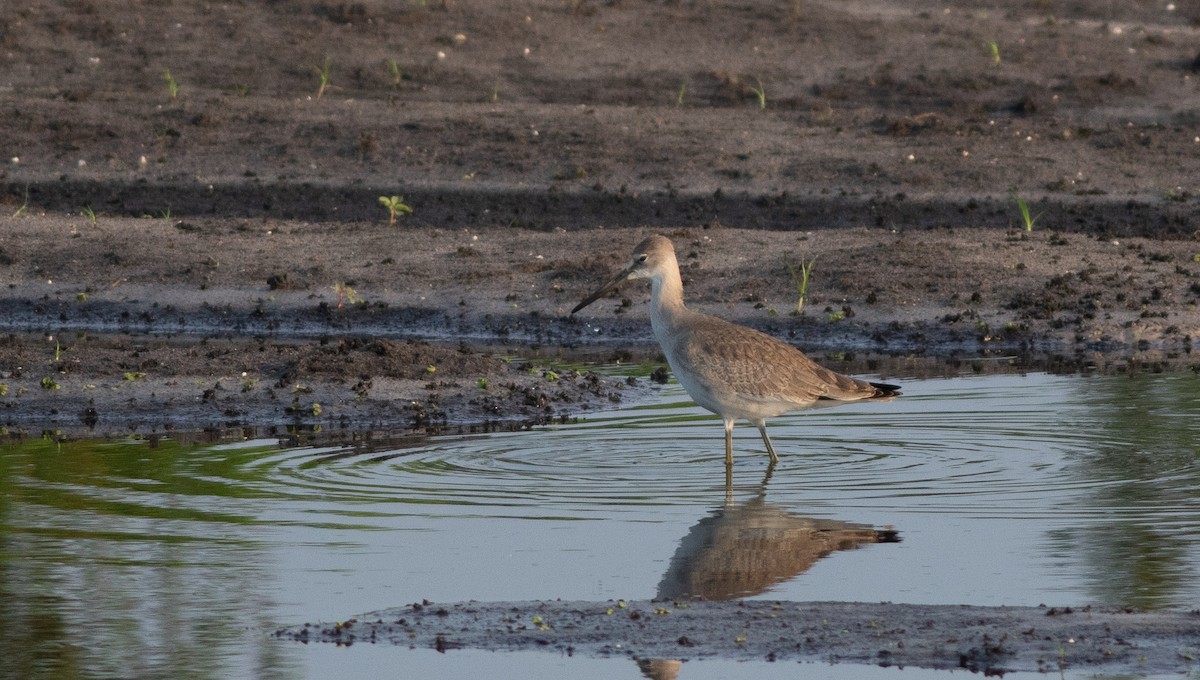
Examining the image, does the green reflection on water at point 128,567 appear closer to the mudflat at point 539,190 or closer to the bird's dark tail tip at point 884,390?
the mudflat at point 539,190

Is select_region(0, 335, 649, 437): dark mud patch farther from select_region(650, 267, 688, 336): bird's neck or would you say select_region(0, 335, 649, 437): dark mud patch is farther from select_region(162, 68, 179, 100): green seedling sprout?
select_region(162, 68, 179, 100): green seedling sprout

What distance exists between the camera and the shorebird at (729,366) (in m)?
11.3

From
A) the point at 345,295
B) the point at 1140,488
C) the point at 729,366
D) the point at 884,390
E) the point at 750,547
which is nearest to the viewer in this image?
the point at 750,547

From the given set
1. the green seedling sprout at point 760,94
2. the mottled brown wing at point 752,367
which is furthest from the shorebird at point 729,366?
the green seedling sprout at point 760,94

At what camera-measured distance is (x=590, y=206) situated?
21.5m

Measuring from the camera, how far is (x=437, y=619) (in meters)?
7.74

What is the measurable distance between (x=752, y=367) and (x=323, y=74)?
1518 cm

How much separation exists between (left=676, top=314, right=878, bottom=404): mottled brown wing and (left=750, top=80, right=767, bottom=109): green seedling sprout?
1337 cm

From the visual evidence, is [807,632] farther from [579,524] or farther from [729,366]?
[729,366]

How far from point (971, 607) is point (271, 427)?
253 inches

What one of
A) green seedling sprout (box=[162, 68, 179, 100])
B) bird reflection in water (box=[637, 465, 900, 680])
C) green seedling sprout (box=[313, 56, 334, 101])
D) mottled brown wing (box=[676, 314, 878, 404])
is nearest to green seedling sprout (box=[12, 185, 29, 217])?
green seedling sprout (box=[162, 68, 179, 100])

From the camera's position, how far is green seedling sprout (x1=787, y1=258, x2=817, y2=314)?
16.6 m

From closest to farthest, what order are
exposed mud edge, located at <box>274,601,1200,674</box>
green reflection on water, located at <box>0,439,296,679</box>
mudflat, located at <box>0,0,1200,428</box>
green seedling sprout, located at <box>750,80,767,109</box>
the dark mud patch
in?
→ exposed mud edge, located at <box>274,601,1200,674</box> < green reflection on water, located at <box>0,439,296,679</box> < the dark mud patch < mudflat, located at <box>0,0,1200,428</box> < green seedling sprout, located at <box>750,80,767,109</box>

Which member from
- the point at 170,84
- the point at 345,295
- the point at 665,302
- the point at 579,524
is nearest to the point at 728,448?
the point at 665,302
